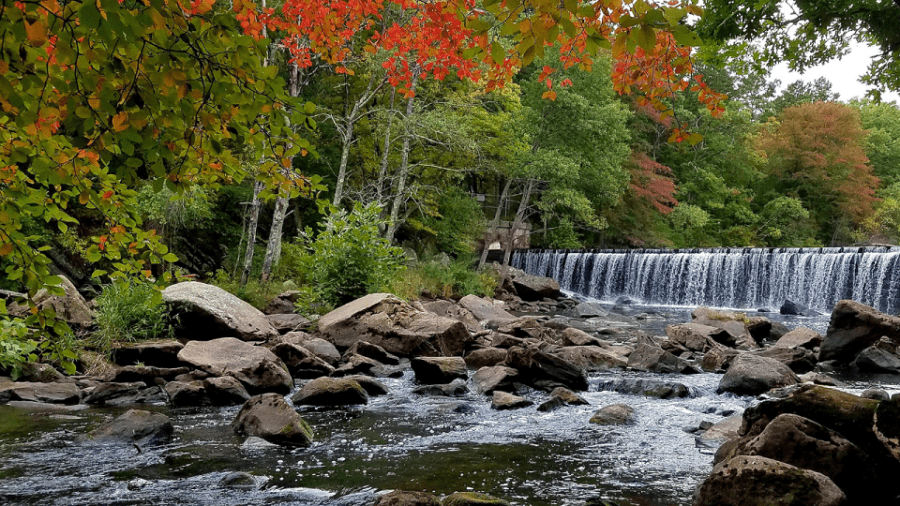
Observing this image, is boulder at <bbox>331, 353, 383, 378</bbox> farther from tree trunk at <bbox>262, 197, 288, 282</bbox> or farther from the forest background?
tree trunk at <bbox>262, 197, 288, 282</bbox>

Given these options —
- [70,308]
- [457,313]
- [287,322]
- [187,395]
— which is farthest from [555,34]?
[457,313]

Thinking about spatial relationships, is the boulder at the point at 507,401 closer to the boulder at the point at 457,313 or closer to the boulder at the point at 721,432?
the boulder at the point at 721,432

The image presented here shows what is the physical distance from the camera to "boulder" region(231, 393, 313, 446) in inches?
212

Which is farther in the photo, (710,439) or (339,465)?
(710,439)

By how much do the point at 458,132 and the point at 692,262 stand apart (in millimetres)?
10899

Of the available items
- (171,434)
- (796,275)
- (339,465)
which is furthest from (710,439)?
(796,275)

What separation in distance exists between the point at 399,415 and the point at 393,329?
3.63 meters

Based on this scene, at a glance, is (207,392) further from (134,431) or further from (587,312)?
(587,312)

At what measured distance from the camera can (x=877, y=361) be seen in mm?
9406

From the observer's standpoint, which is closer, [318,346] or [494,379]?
[494,379]

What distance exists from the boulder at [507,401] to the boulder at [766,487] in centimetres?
319

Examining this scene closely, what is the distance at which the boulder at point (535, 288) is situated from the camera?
2162 centimetres

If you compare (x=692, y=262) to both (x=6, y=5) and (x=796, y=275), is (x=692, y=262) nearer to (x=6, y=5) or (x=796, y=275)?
(x=796, y=275)

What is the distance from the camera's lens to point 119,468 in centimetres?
464
